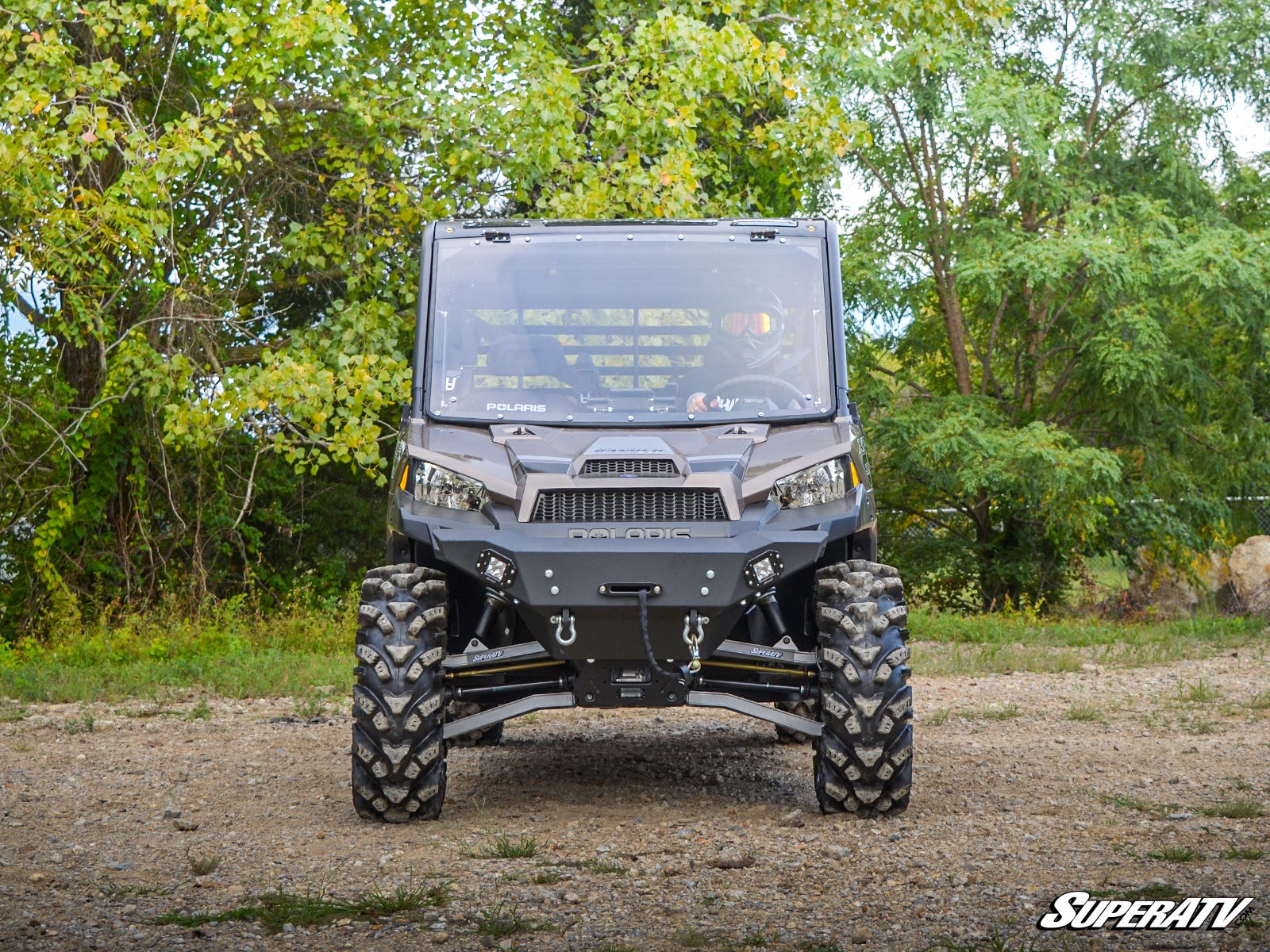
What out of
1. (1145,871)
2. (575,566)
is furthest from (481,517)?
(1145,871)

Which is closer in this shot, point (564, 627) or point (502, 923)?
point (502, 923)

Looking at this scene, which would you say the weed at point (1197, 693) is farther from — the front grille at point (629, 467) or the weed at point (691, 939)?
the weed at point (691, 939)

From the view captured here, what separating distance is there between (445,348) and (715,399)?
124 centimetres

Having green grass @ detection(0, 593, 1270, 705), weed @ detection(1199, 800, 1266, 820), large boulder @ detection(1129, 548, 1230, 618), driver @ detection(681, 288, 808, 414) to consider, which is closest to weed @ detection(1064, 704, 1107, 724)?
green grass @ detection(0, 593, 1270, 705)

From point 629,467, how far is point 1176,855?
8.25ft

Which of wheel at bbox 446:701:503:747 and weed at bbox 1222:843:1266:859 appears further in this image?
wheel at bbox 446:701:503:747

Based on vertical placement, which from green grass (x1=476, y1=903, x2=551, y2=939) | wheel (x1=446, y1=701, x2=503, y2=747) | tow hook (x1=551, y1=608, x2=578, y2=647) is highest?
tow hook (x1=551, y1=608, x2=578, y2=647)

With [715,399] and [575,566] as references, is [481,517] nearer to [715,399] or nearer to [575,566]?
[575,566]

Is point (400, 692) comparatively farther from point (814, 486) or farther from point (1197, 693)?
point (1197, 693)

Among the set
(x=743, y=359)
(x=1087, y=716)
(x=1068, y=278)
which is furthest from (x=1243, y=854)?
(x=1068, y=278)

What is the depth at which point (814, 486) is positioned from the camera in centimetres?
632

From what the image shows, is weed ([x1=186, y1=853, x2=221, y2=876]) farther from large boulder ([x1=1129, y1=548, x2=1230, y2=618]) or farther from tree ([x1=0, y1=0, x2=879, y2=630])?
large boulder ([x1=1129, y1=548, x2=1230, y2=618])

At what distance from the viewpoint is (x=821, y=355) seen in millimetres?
6828

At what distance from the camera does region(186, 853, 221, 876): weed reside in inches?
221
